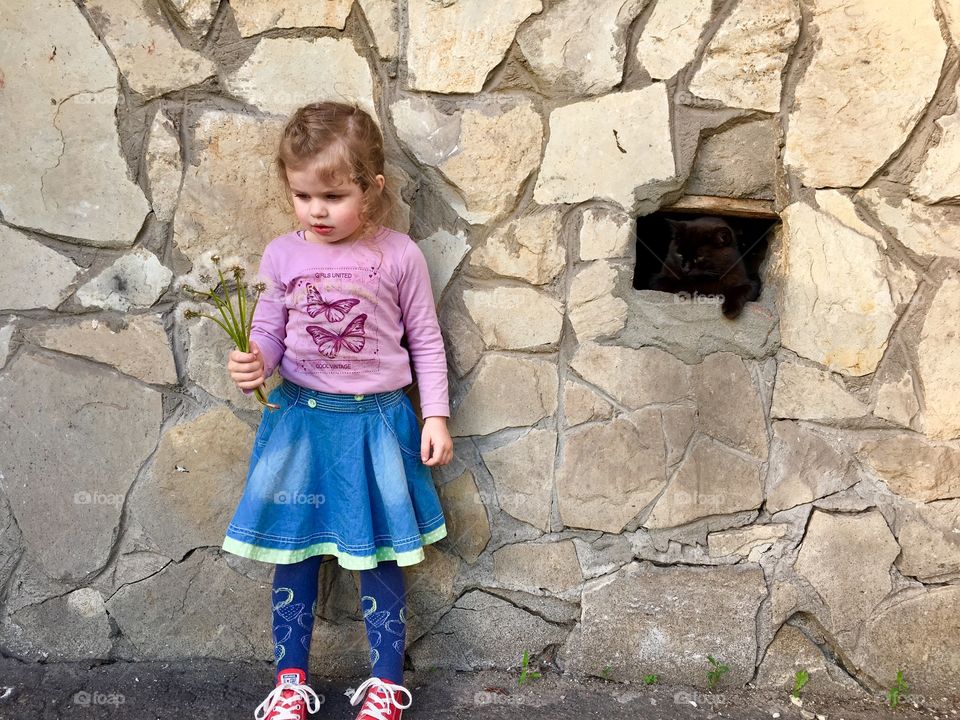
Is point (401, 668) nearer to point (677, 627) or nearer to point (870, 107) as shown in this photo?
point (677, 627)

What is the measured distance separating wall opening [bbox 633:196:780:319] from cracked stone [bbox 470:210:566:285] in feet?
0.86

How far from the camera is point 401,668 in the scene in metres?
1.78

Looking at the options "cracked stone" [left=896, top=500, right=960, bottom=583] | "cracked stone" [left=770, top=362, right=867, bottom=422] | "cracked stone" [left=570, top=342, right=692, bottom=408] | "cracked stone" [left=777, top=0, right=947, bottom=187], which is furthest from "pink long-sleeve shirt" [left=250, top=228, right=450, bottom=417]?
"cracked stone" [left=896, top=500, right=960, bottom=583]

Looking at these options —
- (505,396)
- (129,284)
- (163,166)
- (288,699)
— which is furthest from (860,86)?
(288,699)

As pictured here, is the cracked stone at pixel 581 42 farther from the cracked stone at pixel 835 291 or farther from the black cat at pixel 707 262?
the cracked stone at pixel 835 291

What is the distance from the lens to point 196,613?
1925mm

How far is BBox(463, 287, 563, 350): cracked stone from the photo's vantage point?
1.78 metres

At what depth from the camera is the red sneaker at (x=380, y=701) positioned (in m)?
1.71

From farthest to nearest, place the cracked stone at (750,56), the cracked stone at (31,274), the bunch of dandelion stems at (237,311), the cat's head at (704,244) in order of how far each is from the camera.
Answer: the cat's head at (704,244) < the cracked stone at (31,274) < the cracked stone at (750,56) < the bunch of dandelion stems at (237,311)

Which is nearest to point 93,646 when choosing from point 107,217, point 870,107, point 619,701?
point 107,217

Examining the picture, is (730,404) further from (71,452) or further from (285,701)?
(71,452)

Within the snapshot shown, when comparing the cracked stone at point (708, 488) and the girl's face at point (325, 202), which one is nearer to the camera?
the girl's face at point (325, 202)

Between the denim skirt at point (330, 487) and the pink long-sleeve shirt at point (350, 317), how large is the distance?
0.19ft

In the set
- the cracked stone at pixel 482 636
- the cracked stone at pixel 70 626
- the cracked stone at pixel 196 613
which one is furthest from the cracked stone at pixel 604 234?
the cracked stone at pixel 70 626
